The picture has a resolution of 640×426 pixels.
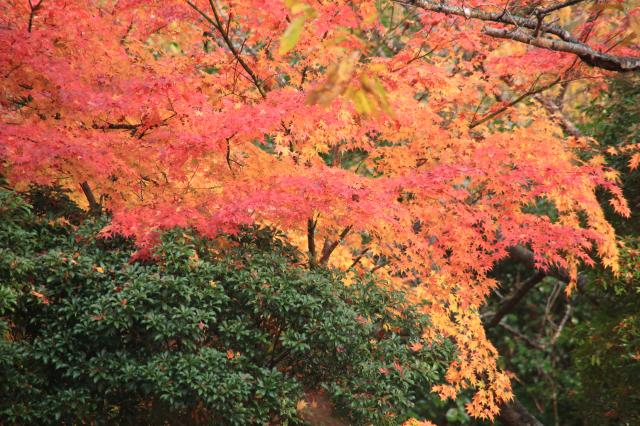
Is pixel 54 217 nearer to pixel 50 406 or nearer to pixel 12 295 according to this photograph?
pixel 12 295

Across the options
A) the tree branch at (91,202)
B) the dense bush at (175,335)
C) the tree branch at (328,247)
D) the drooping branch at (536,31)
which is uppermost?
the drooping branch at (536,31)

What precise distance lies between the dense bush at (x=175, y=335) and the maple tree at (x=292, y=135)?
1.03ft

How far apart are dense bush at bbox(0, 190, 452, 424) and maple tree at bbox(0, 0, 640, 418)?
1.03 feet

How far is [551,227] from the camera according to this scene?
6.46 m

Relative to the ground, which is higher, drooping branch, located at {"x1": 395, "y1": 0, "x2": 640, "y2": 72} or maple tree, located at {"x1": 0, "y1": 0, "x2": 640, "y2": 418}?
drooping branch, located at {"x1": 395, "y1": 0, "x2": 640, "y2": 72}

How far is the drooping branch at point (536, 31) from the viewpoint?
4858 mm

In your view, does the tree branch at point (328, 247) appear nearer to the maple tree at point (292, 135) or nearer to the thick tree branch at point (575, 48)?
the maple tree at point (292, 135)

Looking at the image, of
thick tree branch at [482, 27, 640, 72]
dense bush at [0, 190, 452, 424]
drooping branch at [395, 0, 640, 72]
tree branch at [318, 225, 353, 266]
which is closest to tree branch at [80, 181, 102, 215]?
dense bush at [0, 190, 452, 424]

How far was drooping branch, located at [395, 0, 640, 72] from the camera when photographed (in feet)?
15.9

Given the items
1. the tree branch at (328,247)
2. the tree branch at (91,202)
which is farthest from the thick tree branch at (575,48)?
the tree branch at (91,202)

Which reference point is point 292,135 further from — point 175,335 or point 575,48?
point 575,48

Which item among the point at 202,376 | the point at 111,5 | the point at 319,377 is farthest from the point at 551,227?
the point at 111,5

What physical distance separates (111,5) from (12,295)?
4558 mm

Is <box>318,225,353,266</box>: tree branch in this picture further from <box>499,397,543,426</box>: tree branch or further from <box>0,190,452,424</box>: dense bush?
<box>499,397,543,426</box>: tree branch
